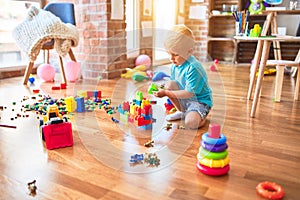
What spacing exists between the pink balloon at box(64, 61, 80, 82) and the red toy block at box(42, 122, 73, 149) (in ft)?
4.56

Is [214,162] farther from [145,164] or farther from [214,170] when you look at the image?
[145,164]

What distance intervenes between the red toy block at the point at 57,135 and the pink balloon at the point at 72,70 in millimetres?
1391

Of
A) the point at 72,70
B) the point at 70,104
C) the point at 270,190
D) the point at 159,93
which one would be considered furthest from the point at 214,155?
the point at 72,70

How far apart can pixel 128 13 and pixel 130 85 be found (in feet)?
3.59

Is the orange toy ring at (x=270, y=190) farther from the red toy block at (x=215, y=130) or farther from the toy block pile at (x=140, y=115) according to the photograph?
the toy block pile at (x=140, y=115)

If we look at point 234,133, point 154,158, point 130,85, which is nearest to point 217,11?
point 130,85

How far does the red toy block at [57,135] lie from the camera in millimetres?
1105

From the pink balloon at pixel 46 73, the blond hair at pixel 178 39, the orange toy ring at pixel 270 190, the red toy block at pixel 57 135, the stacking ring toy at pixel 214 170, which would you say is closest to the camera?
the orange toy ring at pixel 270 190

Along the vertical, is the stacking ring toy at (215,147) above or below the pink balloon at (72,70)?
below

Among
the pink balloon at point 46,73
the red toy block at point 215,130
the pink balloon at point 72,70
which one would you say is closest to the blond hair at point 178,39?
the red toy block at point 215,130

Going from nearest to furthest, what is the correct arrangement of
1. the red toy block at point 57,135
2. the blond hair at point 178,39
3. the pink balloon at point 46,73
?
the red toy block at point 57,135
the blond hair at point 178,39
the pink balloon at point 46,73

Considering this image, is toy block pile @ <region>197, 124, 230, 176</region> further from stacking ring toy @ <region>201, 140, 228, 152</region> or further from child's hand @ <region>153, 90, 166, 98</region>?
child's hand @ <region>153, 90, 166, 98</region>

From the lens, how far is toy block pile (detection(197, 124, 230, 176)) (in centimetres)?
91

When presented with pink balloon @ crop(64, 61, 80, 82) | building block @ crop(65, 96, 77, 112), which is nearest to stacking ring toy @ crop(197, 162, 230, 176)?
building block @ crop(65, 96, 77, 112)
